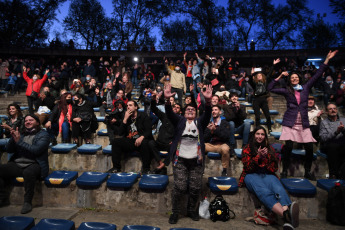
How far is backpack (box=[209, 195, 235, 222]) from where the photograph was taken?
3.32 metres

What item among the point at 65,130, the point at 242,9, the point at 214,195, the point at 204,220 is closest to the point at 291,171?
the point at 214,195

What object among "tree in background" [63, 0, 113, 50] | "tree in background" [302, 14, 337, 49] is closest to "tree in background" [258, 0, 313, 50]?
"tree in background" [302, 14, 337, 49]

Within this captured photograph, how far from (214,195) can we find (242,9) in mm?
30504

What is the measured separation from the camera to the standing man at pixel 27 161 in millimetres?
3746

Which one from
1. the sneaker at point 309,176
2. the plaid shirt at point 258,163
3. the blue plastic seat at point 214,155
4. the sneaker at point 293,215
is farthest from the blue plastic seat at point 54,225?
the sneaker at point 309,176

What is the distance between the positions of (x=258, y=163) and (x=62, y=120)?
14.1 ft

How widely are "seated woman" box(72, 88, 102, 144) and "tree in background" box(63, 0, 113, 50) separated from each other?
24.8 metres

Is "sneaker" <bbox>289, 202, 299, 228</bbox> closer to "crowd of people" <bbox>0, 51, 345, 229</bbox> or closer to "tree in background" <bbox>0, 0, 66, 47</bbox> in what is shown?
"crowd of people" <bbox>0, 51, 345, 229</bbox>

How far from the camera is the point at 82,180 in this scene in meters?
3.75

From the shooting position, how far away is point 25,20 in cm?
2408

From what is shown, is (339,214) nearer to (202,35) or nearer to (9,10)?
(9,10)

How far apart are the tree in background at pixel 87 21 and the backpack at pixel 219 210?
1108 inches

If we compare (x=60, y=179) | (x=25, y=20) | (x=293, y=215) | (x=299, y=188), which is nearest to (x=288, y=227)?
(x=293, y=215)

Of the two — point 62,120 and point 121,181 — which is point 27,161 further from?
point 62,120
